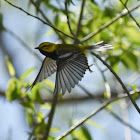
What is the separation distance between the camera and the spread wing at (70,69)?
1718 millimetres

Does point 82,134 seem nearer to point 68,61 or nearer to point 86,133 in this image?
point 86,133

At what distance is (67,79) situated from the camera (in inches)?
70.7

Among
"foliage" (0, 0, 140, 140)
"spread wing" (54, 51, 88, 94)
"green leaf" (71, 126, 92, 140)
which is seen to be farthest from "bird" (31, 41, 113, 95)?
"green leaf" (71, 126, 92, 140)

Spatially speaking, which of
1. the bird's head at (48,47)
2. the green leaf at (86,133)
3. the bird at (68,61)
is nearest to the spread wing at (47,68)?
the bird at (68,61)

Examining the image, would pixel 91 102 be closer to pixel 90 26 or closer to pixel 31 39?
pixel 31 39

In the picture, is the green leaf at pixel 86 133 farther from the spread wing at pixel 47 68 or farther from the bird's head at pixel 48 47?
the bird's head at pixel 48 47

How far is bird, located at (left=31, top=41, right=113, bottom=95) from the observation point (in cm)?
173

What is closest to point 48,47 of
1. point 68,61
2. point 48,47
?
point 48,47

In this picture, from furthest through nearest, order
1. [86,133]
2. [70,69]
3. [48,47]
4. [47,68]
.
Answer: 1. [86,133]
2. [47,68]
3. [48,47]
4. [70,69]

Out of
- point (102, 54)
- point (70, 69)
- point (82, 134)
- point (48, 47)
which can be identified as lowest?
point (82, 134)

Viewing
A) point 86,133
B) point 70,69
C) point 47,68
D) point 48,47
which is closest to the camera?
point 70,69

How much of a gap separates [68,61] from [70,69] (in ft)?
0.17

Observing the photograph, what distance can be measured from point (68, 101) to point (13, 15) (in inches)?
71.8

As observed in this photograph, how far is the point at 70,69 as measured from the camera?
6.15ft
